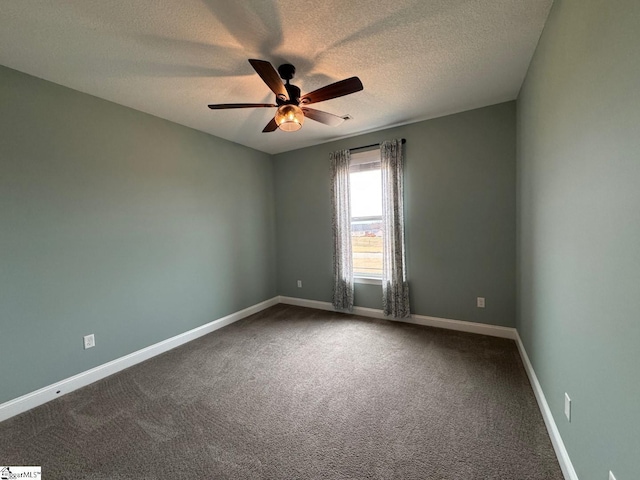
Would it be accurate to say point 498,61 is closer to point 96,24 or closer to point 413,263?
point 413,263

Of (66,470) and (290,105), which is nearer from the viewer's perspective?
(66,470)

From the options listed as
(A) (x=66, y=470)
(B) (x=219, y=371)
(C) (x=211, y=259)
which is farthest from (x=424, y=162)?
(A) (x=66, y=470)

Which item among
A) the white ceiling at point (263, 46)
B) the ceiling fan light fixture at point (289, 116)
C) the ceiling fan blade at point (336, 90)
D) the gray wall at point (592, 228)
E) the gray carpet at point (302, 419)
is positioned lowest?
the gray carpet at point (302, 419)

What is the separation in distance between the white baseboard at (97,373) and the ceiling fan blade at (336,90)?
2.97m

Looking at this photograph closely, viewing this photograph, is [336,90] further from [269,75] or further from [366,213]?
[366,213]

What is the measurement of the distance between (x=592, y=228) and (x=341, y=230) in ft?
9.76

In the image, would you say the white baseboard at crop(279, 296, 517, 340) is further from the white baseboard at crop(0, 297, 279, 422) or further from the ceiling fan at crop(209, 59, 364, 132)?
the ceiling fan at crop(209, 59, 364, 132)

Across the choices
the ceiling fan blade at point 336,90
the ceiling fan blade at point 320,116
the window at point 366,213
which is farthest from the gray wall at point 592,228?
the window at point 366,213

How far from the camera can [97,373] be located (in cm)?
243

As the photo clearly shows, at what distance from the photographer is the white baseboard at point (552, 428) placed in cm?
132

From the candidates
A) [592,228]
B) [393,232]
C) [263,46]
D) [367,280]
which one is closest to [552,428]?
[592,228]

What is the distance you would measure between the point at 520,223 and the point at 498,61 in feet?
4.96

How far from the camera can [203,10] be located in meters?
1.54

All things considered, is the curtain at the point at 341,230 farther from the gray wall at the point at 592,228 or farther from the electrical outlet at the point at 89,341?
the electrical outlet at the point at 89,341
